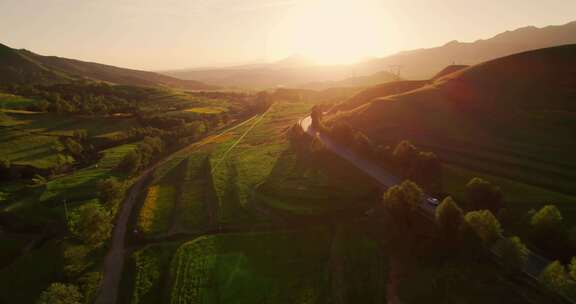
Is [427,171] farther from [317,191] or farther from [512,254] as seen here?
[512,254]

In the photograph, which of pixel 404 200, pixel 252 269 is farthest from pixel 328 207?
pixel 252 269

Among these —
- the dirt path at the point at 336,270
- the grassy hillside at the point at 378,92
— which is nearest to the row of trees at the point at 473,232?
the dirt path at the point at 336,270

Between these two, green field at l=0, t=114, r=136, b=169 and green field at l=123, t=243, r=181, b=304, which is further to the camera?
green field at l=0, t=114, r=136, b=169

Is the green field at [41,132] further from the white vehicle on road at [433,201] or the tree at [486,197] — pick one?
the tree at [486,197]

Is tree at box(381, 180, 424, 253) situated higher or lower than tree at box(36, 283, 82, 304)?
higher

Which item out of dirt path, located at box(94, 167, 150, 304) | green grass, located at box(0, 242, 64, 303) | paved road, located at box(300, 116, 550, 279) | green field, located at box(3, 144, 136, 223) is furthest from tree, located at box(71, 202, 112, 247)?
paved road, located at box(300, 116, 550, 279)

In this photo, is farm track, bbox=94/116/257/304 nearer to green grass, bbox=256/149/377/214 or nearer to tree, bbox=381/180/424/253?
green grass, bbox=256/149/377/214
